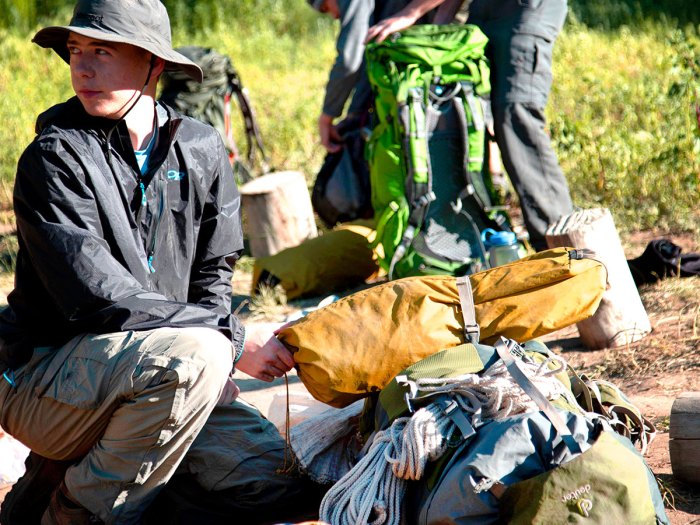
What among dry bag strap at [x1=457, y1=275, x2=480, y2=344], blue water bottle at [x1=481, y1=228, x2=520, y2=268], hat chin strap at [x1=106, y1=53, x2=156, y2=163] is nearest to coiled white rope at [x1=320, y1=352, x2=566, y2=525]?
dry bag strap at [x1=457, y1=275, x2=480, y2=344]

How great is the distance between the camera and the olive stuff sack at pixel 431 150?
4891 mm

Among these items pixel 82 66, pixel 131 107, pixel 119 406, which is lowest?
pixel 119 406

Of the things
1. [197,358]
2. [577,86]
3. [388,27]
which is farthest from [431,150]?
[577,86]

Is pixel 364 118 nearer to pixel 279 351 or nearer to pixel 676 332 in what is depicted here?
pixel 676 332

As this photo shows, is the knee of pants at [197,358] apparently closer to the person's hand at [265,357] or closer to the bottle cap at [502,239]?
the person's hand at [265,357]

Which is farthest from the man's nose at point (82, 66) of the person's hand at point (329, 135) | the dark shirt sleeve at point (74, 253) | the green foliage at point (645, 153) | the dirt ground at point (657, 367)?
the green foliage at point (645, 153)

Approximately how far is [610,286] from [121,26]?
224cm

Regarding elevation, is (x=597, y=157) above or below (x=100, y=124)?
below

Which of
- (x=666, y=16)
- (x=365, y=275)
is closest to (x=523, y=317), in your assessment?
(x=365, y=275)

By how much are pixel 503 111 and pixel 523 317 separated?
227 centimetres

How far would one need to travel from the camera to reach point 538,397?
2.46m

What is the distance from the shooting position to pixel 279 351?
294 cm

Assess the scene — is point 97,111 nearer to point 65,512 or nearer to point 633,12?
point 65,512

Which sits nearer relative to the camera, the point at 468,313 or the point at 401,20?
the point at 468,313
